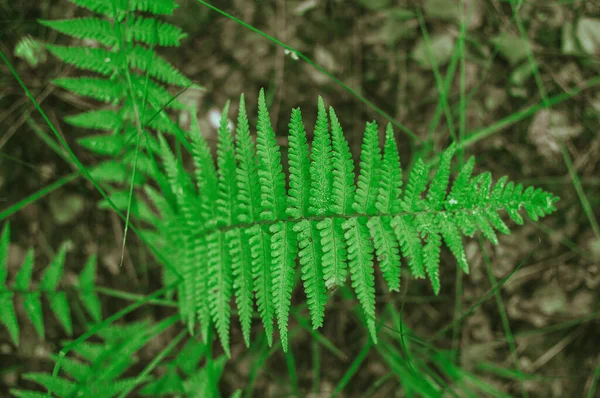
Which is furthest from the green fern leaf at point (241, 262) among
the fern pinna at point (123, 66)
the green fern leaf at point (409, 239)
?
the green fern leaf at point (409, 239)

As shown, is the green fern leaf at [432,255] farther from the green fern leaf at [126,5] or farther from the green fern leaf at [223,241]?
the green fern leaf at [126,5]

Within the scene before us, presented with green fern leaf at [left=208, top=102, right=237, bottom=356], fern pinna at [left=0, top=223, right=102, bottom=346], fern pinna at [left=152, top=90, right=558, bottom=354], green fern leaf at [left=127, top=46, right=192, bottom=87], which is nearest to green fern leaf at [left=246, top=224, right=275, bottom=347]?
fern pinna at [left=152, top=90, right=558, bottom=354]

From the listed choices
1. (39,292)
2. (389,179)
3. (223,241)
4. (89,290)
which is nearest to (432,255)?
(389,179)

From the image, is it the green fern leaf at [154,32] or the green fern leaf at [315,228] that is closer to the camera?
the green fern leaf at [315,228]

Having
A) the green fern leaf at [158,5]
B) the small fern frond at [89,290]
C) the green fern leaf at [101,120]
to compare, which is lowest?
the small fern frond at [89,290]

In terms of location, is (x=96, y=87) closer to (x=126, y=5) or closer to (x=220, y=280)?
(x=126, y=5)
